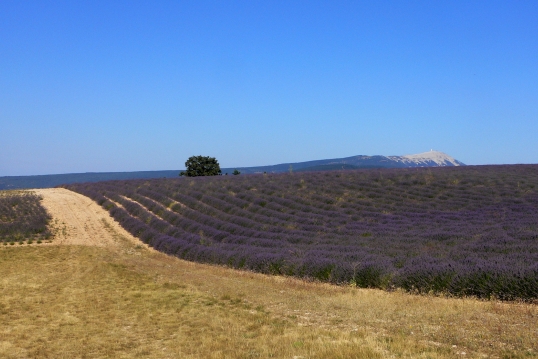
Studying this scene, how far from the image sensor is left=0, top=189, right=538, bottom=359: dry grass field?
623cm

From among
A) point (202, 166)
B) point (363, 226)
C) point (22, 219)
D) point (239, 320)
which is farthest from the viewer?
point (202, 166)

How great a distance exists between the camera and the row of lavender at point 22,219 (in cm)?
2105

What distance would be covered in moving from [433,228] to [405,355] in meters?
10.2

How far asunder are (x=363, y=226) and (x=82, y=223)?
14.2 m

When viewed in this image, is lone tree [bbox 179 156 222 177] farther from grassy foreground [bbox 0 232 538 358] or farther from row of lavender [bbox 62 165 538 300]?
grassy foreground [bbox 0 232 538 358]

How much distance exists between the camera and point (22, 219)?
78.6 ft

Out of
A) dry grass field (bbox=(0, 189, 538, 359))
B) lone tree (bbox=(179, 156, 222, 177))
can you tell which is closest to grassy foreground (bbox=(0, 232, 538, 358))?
dry grass field (bbox=(0, 189, 538, 359))

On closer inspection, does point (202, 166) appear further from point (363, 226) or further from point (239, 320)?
point (239, 320)

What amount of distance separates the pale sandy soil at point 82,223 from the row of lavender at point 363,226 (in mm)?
704

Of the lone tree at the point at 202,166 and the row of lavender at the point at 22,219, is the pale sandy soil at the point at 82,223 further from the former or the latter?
the lone tree at the point at 202,166

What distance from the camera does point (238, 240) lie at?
55.0 ft

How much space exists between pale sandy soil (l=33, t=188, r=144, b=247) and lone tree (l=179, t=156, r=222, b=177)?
17929mm

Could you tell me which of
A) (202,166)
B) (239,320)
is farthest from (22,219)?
(202,166)

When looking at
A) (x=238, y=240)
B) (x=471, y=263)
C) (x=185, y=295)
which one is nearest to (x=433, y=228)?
(x=471, y=263)
